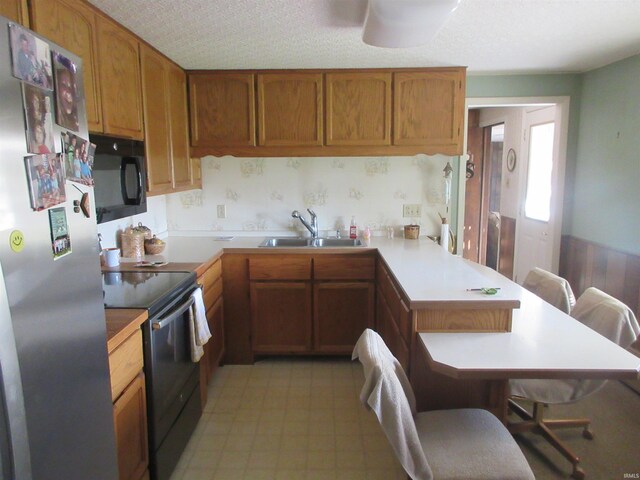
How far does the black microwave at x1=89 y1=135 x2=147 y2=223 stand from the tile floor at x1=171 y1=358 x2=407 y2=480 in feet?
4.13

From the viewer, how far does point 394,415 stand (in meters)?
1.41

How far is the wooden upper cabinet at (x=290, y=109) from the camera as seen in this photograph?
3188 mm

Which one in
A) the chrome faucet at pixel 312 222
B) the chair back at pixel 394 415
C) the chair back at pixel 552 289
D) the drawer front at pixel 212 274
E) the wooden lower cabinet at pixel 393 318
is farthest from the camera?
the chrome faucet at pixel 312 222

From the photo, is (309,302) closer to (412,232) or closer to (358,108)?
(412,232)

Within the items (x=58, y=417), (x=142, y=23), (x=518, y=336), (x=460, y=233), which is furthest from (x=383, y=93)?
(x=58, y=417)

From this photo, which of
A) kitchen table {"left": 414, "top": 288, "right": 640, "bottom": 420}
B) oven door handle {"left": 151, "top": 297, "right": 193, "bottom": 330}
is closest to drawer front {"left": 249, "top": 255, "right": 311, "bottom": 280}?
oven door handle {"left": 151, "top": 297, "right": 193, "bottom": 330}

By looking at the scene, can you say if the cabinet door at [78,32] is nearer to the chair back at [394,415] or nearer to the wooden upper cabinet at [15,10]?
the wooden upper cabinet at [15,10]

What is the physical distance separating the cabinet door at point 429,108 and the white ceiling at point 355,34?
4.2 inches

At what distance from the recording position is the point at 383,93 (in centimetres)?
319

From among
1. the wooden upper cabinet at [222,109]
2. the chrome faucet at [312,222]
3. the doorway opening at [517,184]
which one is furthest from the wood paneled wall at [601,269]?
the wooden upper cabinet at [222,109]

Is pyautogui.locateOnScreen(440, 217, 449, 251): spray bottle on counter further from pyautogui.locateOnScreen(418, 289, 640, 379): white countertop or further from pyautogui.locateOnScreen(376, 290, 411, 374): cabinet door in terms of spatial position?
pyautogui.locateOnScreen(418, 289, 640, 379): white countertop

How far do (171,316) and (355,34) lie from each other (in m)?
1.72

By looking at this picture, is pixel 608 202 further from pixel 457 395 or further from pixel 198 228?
pixel 198 228

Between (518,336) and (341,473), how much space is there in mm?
1038
